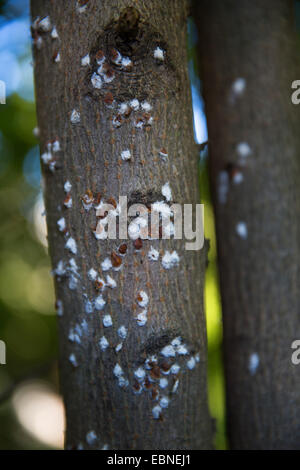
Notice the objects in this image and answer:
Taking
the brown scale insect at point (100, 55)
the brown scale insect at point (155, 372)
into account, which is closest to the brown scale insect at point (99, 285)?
the brown scale insect at point (155, 372)

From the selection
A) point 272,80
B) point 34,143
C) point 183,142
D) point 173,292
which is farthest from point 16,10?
point 173,292

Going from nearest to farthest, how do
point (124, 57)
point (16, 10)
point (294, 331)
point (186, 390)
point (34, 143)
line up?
point (124, 57) < point (186, 390) < point (294, 331) < point (16, 10) < point (34, 143)

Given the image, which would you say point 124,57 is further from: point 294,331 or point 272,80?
point 294,331

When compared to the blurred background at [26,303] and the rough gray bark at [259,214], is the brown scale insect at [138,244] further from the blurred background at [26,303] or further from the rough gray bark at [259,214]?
the blurred background at [26,303]

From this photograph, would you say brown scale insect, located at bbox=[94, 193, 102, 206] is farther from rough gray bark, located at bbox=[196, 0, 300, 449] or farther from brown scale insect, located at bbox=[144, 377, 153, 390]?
rough gray bark, located at bbox=[196, 0, 300, 449]

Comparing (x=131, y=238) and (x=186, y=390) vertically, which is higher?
(x=131, y=238)

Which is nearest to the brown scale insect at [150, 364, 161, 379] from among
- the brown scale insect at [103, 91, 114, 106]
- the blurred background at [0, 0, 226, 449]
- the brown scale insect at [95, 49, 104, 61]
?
the brown scale insect at [103, 91, 114, 106]

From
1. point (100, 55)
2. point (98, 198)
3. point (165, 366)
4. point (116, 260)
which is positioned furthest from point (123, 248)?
point (100, 55)
